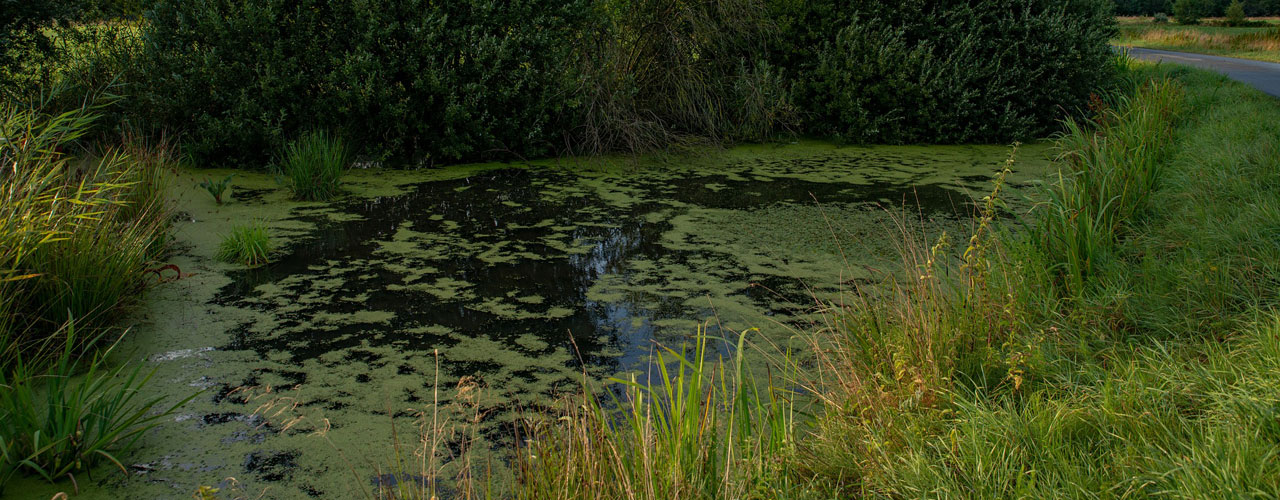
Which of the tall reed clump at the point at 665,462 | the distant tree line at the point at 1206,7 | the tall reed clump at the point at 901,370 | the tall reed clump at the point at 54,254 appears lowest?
the distant tree line at the point at 1206,7

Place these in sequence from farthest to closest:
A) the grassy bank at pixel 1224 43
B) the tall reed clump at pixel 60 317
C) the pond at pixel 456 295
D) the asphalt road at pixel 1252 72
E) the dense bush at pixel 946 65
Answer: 1. the grassy bank at pixel 1224 43
2. the asphalt road at pixel 1252 72
3. the dense bush at pixel 946 65
4. the pond at pixel 456 295
5. the tall reed clump at pixel 60 317

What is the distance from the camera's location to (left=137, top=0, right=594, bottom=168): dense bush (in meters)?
6.23

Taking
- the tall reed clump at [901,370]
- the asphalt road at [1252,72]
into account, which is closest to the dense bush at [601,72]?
the asphalt road at [1252,72]

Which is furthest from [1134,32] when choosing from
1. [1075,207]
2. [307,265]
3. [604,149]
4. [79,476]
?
[79,476]

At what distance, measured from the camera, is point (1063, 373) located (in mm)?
2543

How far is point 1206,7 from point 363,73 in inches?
1622

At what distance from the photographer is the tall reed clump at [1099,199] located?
3.36m

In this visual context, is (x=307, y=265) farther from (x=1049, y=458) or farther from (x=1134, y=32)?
(x=1134, y=32)

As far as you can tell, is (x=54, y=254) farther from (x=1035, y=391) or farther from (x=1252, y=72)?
(x=1252, y=72)

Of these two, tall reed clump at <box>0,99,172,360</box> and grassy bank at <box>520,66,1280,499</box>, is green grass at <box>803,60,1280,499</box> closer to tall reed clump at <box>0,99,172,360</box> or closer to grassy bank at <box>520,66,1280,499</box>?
grassy bank at <box>520,66,1280,499</box>

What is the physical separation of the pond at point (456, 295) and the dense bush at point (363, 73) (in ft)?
1.27

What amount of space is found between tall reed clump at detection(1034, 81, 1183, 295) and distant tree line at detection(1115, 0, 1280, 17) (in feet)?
119

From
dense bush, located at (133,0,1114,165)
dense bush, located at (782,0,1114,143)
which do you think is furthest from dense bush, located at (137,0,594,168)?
dense bush, located at (782,0,1114,143)

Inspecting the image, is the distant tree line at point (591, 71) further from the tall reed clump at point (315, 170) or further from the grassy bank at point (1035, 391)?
the grassy bank at point (1035, 391)
